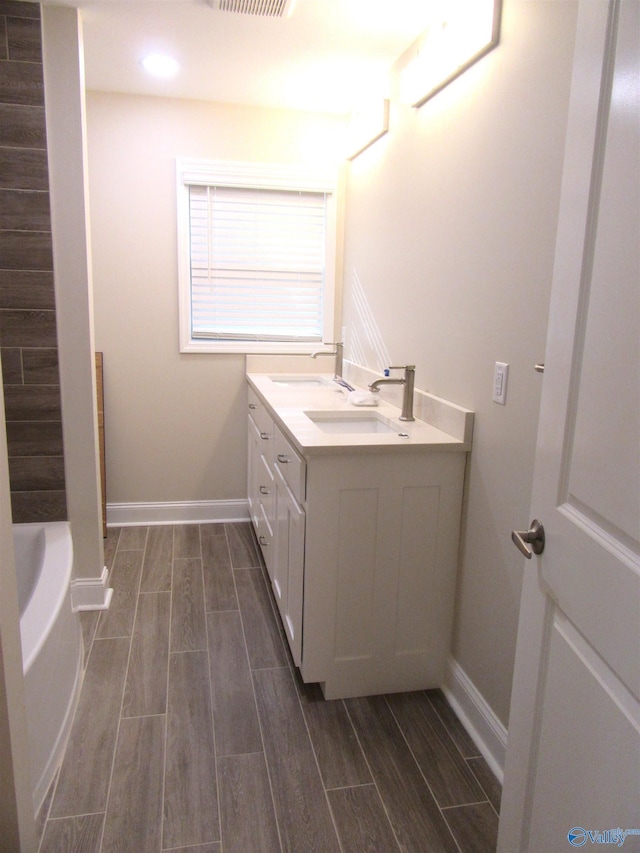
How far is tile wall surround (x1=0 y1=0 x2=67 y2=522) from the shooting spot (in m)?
2.45

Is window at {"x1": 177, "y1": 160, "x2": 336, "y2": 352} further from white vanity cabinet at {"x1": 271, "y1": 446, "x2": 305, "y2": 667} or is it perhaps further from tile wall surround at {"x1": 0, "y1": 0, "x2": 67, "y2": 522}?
white vanity cabinet at {"x1": 271, "y1": 446, "x2": 305, "y2": 667}

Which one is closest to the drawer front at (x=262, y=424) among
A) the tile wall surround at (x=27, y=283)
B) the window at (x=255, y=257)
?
the window at (x=255, y=257)

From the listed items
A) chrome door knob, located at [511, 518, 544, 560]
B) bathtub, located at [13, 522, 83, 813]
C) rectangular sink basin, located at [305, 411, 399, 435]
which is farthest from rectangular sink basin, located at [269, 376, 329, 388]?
chrome door knob, located at [511, 518, 544, 560]

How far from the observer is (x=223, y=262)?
3.75 metres

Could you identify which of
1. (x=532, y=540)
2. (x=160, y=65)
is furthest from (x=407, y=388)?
(x=160, y=65)

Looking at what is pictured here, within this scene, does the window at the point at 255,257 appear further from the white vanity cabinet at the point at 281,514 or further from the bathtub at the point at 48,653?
the bathtub at the point at 48,653

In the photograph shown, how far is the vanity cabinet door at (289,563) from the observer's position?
7.27ft

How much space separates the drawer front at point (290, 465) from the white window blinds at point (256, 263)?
1.36 meters

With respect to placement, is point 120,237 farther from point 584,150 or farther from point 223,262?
point 584,150

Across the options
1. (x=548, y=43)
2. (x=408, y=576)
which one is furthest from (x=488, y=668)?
(x=548, y=43)

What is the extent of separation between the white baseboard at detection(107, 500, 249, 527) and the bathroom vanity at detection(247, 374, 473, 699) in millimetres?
1632

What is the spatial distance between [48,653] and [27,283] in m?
1.50

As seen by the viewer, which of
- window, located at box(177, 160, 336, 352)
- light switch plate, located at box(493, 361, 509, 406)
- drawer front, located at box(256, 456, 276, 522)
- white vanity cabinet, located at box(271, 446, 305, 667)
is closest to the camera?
light switch plate, located at box(493, 361, 509, 406)

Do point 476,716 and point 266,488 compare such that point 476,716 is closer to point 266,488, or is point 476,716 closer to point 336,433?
point 336,433
